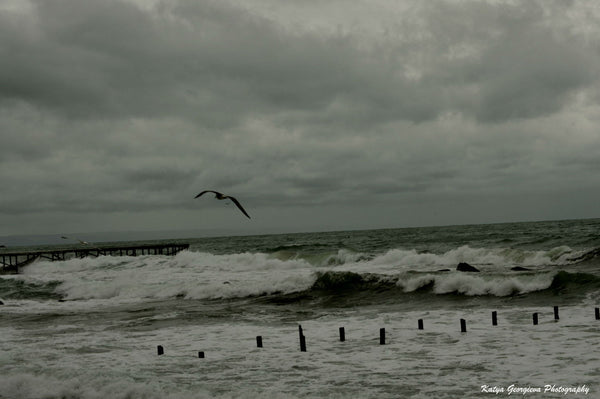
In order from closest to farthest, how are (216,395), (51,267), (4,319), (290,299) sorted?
(216,395) → (4,319) → (290,299) → (51,267)

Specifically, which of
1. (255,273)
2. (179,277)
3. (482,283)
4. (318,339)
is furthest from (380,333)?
(179,277)

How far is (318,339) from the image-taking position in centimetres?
1405

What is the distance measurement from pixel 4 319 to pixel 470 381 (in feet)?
57.4

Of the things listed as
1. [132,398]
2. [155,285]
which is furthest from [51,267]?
[132,398]

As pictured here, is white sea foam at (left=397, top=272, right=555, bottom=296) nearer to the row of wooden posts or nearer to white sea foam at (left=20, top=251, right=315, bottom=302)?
white sea foam at (left=20, top=251, right=315, bottom=302)

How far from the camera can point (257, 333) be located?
1557 cm

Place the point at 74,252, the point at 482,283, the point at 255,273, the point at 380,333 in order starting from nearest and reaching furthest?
the point at 380,333 < the point at 482,283 < the point at 255,273 < the point at 74,252

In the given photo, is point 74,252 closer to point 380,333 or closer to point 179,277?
point 179,277

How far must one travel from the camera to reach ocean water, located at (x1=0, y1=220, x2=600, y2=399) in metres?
9.84

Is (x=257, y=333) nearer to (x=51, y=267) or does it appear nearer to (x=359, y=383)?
(x=359, y=383)

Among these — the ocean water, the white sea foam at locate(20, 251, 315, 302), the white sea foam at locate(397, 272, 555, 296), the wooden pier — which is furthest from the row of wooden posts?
the wooden pier

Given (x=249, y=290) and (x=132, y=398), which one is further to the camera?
(x=249, y=290)

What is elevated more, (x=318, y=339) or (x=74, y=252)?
(x=74, y=252)

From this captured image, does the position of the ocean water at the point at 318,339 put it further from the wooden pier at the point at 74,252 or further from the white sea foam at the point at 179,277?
the wooden pier at the point at 74,252
